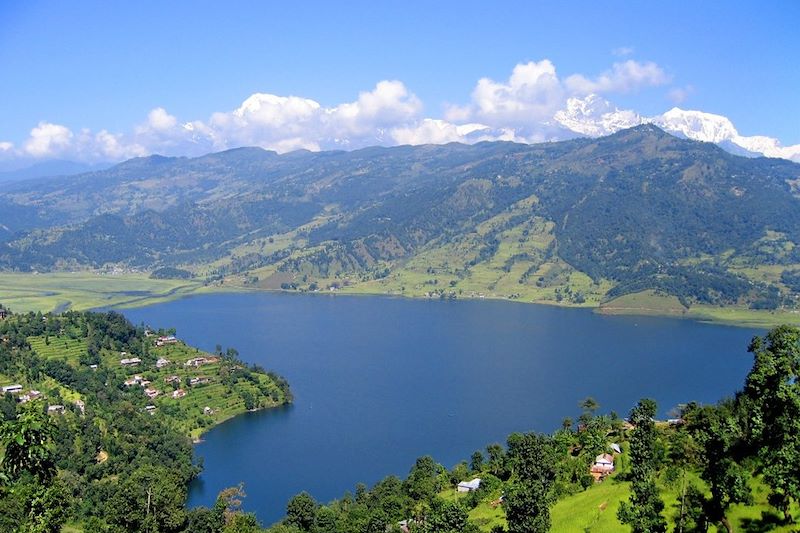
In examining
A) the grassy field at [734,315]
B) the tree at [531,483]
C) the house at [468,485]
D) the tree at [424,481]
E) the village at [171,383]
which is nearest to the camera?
the tree at [531,483]

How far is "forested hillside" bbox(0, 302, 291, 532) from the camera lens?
172 ft

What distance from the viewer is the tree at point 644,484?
31.2m

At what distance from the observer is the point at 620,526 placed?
38.2 metres

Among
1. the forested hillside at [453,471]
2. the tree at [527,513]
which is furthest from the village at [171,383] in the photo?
the tree at [527,513]

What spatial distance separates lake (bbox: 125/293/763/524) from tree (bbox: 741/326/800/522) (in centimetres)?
4813

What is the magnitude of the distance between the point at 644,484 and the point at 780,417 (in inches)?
341

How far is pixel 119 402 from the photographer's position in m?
88.2

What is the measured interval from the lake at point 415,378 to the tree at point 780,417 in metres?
48.1

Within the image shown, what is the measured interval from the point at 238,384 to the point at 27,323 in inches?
1254

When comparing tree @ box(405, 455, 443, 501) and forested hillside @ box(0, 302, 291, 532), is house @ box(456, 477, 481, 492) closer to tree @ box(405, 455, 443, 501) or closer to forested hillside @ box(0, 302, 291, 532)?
tree @ box(405, 455, 443, 501)

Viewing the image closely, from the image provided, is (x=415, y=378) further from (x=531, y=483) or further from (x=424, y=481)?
(x=531, y=483)

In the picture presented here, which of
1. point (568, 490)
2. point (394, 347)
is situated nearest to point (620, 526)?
point (568, 490)

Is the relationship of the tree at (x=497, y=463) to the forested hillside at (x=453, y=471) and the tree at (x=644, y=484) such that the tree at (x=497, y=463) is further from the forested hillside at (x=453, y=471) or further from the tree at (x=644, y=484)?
the tree at (x=644, y=484)

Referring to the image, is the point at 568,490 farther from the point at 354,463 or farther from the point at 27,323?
the point at 27,323
